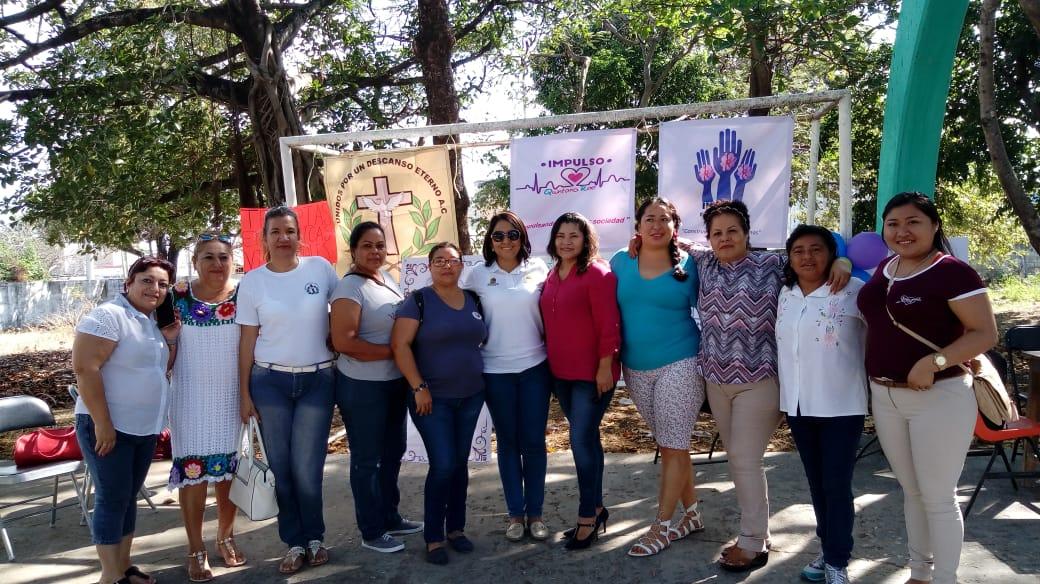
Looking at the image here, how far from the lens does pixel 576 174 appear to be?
5.01m

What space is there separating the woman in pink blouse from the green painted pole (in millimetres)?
2017

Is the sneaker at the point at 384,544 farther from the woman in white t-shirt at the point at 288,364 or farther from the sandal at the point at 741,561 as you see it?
the sandal at the point at 741,561

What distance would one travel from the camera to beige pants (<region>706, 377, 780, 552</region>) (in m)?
3.25

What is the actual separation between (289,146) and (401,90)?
18.8 feet

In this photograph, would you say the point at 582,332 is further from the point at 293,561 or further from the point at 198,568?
the point at 198,568

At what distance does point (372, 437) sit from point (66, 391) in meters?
A: 9.12

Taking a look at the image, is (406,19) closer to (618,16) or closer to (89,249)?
(618,16)

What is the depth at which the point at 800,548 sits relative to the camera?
3.66 m

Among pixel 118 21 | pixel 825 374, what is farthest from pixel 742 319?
pixel 118 21

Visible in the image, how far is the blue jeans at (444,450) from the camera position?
358 cm

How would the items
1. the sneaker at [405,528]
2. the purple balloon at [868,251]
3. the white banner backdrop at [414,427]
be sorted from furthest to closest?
the white banner backdrop at [414,427] < the sneaker at [405,528] < the purple balloon at [868,251]

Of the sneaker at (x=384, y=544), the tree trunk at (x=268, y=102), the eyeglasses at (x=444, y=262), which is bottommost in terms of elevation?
the sneaker at (x=384, y=544)

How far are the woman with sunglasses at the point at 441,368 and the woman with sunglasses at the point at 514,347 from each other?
79 millimetres

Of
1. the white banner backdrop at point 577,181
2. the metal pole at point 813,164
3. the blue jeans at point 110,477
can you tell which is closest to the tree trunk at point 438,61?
the white banner backdrop at point 577,181
